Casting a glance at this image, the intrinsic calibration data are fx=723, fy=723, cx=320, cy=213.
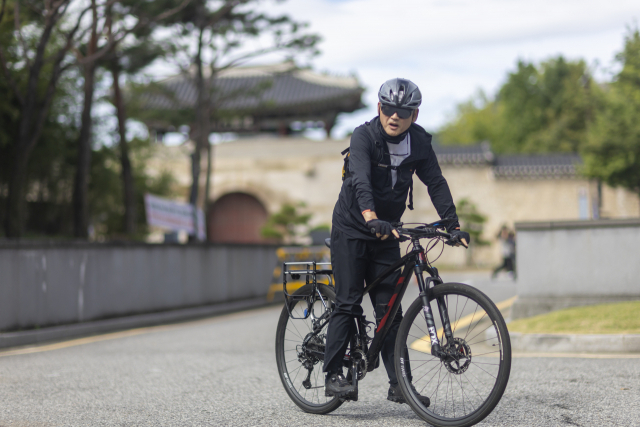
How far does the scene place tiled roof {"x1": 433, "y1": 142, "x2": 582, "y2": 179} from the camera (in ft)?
117

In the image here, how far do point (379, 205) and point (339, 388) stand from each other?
1.01m

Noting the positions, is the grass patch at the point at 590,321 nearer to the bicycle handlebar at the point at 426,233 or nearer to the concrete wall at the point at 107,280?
the bicycle handlebar at the point at 426,233

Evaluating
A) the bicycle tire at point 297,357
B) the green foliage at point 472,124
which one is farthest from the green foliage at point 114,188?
the green foliage at point 472,124

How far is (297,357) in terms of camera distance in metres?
4.44

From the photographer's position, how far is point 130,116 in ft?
80.7

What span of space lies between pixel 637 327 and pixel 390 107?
13.7 ft

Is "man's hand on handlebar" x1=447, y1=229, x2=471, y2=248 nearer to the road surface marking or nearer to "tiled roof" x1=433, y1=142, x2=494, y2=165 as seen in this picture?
the road surface marking

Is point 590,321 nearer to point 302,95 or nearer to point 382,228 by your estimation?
point 382,228

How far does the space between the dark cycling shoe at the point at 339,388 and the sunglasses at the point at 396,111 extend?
145cm

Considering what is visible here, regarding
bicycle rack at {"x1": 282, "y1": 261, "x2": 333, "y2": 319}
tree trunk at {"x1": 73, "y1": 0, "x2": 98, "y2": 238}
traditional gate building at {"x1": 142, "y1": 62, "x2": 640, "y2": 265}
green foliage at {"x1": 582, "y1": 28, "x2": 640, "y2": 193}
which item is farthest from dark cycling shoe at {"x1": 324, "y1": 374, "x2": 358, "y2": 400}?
traditional gate building at {"x1": 142, "y1": 62, "x2": 640, "y2": 265}

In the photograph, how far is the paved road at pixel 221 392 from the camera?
13.2ft

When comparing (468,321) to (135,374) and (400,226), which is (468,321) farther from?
(135,374)

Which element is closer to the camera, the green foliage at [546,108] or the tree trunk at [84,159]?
the tree trunk at [84,159]

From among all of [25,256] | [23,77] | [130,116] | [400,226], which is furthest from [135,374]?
[130,116]
